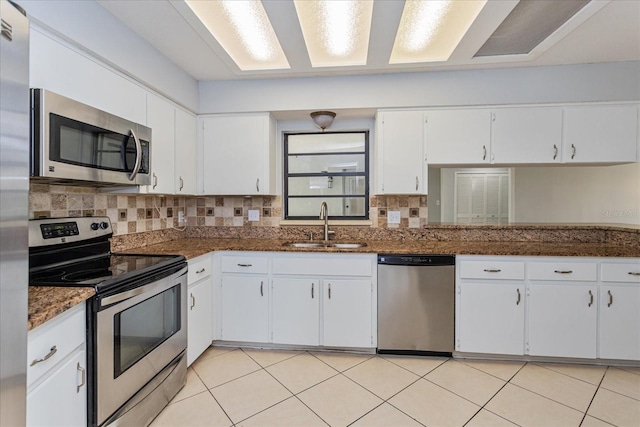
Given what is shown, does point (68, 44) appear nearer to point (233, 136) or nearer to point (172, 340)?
point (233, 136)

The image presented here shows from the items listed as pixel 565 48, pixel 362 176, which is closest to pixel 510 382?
pixel 362 176

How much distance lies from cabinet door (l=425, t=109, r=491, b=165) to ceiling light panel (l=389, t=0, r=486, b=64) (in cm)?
48

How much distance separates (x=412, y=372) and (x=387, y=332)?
323 millimetres

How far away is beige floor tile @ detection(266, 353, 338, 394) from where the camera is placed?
6.86 feet

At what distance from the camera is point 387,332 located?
245 cm

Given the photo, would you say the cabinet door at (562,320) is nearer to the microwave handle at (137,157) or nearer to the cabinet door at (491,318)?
the cabinet door at (491,318)

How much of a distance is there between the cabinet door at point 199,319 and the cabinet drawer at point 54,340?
920 mm

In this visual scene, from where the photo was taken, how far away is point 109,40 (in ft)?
5.99

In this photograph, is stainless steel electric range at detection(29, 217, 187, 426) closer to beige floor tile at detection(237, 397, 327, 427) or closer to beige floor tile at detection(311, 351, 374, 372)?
beige floor tile at detection(237, 397, 327, 427)

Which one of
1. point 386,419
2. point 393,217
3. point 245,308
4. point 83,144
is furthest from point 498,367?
point 83,144

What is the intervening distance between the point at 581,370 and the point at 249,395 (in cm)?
235

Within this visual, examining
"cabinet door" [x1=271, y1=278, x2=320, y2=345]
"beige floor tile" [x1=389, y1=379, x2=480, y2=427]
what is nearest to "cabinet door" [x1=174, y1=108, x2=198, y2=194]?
"cabinet door" [x1=271, y1=278, x2=320, y2=345]

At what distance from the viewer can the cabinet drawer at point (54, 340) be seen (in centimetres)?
106

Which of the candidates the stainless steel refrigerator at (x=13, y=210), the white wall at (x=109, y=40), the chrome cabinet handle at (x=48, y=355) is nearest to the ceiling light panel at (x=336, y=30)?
the white wall at (x=109, y=40)
